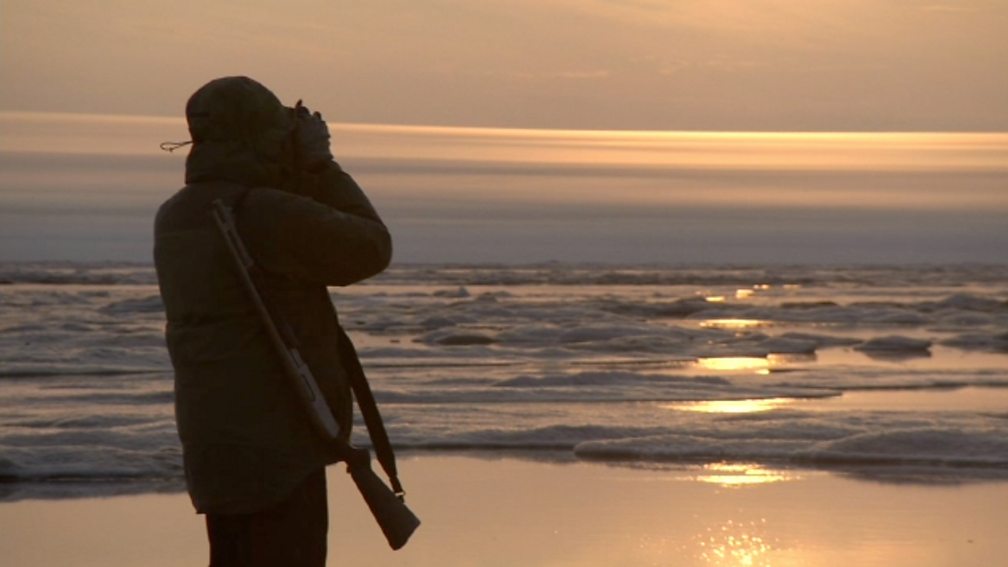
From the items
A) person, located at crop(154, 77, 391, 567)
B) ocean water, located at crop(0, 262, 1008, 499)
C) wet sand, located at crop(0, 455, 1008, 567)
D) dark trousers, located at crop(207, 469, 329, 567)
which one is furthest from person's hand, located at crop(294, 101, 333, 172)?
ocean water, located at crop(0, 262, 1008, 499)

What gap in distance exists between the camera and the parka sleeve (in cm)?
375

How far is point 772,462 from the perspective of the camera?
381 inches

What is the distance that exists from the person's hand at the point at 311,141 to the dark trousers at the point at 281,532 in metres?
0.75

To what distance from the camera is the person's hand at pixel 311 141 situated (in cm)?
389

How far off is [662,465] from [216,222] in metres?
6.16

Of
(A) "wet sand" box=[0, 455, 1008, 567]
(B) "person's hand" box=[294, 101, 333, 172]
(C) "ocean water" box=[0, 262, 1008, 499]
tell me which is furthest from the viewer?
(C) "ocean water" box=[0, 262, 1008, 499]

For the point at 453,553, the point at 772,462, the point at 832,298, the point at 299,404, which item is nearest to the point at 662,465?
the point at 772,462

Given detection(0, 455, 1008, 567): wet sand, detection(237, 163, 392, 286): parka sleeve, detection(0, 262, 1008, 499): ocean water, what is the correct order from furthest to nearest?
detection(0, 262, 1008, 499): ocean water
detection(0, 455, 1008, 567): wet sand
detection(237, 163, 392, 286): parka sleeve

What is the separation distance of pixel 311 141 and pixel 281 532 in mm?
942

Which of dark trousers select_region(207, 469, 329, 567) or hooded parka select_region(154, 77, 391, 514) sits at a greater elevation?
hooded parka select_region(154, 77, 391, 514)

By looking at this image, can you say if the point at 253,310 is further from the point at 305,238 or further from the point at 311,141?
the point at 311,141

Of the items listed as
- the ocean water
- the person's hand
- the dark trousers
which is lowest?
the ocean water

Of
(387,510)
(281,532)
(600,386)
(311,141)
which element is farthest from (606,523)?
(600,386)

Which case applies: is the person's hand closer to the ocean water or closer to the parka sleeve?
the parka sleeve
